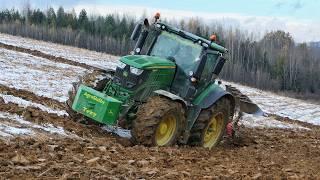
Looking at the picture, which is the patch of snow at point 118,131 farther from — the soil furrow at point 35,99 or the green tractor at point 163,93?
the soil furrow at point 35,99

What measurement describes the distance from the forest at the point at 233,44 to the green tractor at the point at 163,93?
66644mm

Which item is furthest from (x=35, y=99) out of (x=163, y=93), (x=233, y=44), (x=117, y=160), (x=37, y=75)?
(x=233, y=44)

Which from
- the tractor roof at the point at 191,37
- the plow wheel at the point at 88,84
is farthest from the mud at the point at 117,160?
the tractor roof at the point at 191,37

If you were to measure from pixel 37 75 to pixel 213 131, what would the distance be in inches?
528

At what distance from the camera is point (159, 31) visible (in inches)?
497

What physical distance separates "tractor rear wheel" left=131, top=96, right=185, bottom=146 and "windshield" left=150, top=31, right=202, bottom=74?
4.41 ft

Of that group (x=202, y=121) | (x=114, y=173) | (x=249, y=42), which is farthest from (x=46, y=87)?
(x=249, y=42)

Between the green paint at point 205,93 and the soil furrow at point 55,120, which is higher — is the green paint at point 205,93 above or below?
above

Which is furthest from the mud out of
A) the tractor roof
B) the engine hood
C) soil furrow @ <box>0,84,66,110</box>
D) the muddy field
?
the tractor roof

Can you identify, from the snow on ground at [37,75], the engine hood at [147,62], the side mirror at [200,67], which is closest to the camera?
the engine hood at [147,62]

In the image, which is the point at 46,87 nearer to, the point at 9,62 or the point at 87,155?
the point at 9,62

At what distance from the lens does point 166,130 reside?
11078mm

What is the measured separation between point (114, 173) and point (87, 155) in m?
1.26

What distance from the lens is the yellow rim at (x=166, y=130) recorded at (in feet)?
35.3
